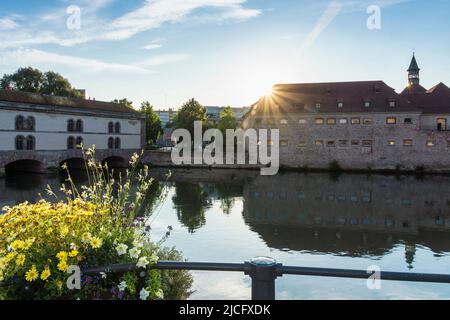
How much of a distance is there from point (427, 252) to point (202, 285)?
797 centimetres

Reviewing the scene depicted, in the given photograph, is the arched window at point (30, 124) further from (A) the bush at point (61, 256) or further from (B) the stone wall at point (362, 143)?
(A) the bush at point (61, 256)

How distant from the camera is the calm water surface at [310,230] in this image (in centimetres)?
923

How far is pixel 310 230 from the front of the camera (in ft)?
50.3

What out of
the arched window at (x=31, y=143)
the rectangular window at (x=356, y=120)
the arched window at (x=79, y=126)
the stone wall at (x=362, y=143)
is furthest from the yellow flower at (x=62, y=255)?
the rectangular window at (x=356, y=120)

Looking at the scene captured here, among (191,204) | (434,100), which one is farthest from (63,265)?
(434,100)

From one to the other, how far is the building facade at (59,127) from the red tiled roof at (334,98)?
675 inches

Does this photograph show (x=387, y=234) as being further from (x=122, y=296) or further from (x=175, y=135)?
(x=175, y=135)

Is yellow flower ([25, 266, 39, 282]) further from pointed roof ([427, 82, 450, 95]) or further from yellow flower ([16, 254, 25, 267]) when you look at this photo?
pointed roof ([427, 82, 450, 95])

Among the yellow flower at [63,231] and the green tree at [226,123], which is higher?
the green tree at [226,123]

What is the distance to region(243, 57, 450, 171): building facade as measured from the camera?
42250mm

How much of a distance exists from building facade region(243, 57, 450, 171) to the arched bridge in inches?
802

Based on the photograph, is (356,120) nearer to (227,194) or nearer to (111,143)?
(227,194)

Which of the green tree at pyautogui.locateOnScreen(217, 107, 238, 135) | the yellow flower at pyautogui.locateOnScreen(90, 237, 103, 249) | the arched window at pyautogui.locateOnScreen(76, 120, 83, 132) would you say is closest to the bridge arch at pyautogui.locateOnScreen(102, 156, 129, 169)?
the arched window at pyautogui.locateOnScreen(76, 120, 83, 132)
